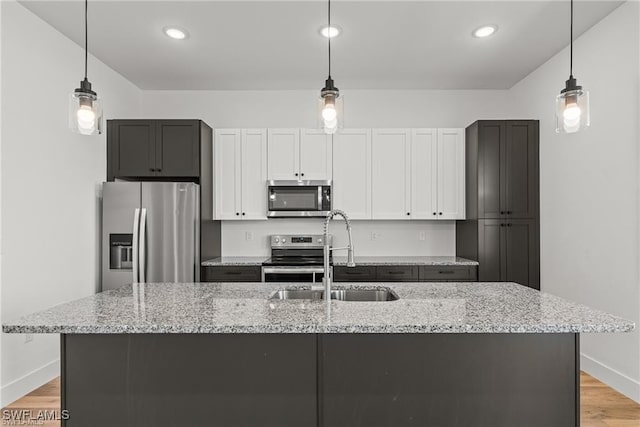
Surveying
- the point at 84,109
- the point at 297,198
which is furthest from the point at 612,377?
the point at 84,109

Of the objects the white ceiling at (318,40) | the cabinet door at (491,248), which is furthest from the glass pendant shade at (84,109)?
the cabinet door at (491,248)

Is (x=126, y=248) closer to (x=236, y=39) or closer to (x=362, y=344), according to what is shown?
(x=236, y=39)

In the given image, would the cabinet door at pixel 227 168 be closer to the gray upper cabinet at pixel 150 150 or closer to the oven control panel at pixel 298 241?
the gray upper cabinet at pixel 150 150

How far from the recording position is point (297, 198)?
13.5 feet

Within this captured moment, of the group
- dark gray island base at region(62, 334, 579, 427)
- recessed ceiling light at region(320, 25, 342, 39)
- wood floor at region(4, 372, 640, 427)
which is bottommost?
wood floor at region(4, 372, 640, 427)

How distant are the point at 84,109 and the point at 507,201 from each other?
3.57 meters

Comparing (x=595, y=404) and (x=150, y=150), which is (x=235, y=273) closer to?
(x=150, y=150)

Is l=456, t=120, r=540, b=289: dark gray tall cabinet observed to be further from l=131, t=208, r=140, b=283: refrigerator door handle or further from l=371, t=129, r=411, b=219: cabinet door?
l=131, t=208, r=140, b=283: refrigerator door handle

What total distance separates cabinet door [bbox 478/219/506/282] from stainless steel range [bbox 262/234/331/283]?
5.15ft

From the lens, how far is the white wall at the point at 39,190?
107 inches

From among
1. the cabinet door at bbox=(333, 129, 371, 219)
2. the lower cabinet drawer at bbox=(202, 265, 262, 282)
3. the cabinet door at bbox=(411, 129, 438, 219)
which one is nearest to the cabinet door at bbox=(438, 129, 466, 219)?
the cabinet door at bbox=(411, 129, 438, 219)

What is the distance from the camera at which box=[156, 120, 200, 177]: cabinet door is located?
12.6ft

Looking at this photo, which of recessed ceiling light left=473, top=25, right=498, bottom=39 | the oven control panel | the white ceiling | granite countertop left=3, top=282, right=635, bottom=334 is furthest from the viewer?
the oven control panel

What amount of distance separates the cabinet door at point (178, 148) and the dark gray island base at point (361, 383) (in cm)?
253
